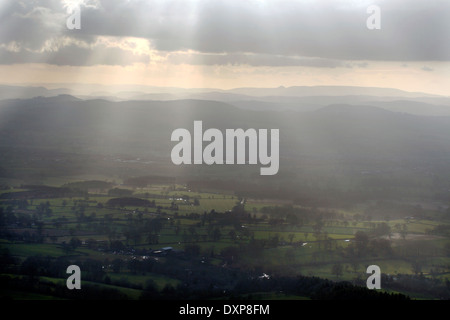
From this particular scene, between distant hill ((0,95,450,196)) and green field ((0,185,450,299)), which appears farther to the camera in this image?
distant hill ((0,95,450,196))

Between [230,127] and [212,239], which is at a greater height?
[230,127]

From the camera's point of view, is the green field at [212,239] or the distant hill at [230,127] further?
the distant hill at [230,127]

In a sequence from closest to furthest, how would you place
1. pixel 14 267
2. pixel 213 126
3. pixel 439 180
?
1. pixel 14 267
2. pixel 439 180
3. pixel 213 126

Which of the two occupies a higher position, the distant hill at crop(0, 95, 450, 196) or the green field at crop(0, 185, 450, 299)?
the distant hill at crop(0, 95, 450, 196)

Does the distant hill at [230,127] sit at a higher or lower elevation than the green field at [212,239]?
higher

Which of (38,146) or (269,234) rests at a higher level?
(38,146)

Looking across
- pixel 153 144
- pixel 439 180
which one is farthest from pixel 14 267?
pixel 153 144

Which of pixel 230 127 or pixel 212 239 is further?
pixel 230 127
